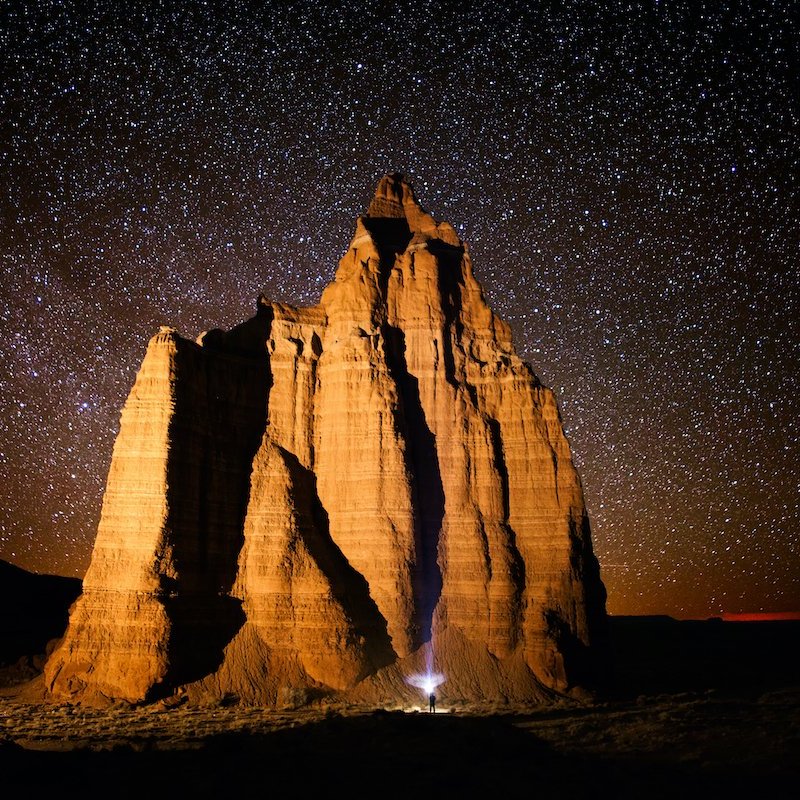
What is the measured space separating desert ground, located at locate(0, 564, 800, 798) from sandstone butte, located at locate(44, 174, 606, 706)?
8.92 ft

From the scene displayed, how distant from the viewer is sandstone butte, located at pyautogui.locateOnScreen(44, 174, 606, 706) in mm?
42312

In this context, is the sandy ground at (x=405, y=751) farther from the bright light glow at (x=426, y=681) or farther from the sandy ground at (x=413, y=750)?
the bright light glow at (x=426, y=681)

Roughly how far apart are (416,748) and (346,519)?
60.2ft

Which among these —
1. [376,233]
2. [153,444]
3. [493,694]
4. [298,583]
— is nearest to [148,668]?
[298,583]

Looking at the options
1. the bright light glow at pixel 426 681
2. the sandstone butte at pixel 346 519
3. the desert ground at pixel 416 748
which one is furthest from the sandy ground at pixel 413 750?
the sandstone butte at pixel 346 519

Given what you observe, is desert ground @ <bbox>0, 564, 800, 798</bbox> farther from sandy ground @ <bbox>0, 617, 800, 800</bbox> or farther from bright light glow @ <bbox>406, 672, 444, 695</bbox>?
bright light glow @ <bbox>406, 672, 444, 695</bbox>

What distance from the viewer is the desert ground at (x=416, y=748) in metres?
24.3

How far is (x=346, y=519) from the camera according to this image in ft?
155

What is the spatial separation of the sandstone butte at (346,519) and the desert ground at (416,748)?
107 inches

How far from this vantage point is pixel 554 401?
50.8 m

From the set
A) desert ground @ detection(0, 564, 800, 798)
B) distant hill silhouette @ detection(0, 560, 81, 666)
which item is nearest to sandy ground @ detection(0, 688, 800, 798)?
desert ground @ detection(0, 564, 800, 798)

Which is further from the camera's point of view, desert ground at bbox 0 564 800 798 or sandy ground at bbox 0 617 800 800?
desert ground at bbox 0 564 800 798

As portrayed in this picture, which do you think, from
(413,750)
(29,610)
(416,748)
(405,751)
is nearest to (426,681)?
(416,748)

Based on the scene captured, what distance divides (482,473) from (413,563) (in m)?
7.20
